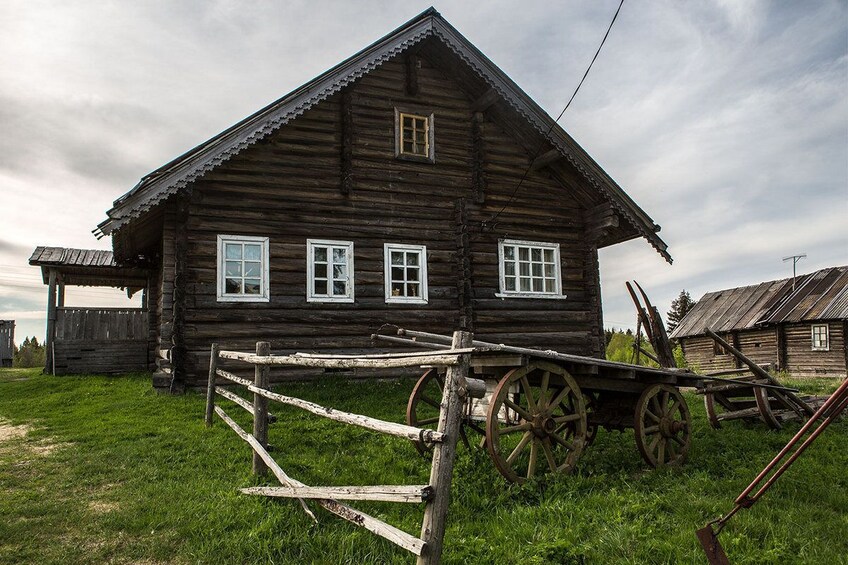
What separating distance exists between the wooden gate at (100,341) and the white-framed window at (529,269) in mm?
11303

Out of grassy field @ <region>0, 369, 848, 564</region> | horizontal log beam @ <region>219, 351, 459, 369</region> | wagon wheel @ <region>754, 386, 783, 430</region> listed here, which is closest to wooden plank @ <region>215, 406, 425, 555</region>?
grassy field @ <region>0, 369, 848, 564</region>

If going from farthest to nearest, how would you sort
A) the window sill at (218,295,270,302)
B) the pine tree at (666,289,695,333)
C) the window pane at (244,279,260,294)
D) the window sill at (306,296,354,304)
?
the pine tree at (666,289,695,333) < the window sill at (306,296,354,304) < the window pane at (244,279,260,294) < the window sill at (218,295,270,302)

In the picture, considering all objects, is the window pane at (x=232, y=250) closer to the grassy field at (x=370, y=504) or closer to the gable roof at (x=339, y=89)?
the gable roof at (x=339, y=89)

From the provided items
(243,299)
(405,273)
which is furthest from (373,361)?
(405,273)

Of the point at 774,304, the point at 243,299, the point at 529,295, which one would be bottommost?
the point at 243,299

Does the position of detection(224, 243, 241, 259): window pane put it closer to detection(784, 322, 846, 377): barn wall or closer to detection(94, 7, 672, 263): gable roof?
detection(94, 7, 672, 263): gable roof

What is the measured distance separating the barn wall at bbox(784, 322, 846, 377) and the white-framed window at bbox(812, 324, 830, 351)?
0.15 m

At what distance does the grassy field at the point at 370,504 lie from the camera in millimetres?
4555

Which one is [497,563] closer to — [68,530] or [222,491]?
[222,491]

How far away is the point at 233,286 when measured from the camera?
12.1 meters

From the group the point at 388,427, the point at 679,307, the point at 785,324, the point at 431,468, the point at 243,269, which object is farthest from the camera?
the point at 679,307

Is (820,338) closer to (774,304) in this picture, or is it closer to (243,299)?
(774,304)

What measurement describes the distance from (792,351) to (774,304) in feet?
8.13

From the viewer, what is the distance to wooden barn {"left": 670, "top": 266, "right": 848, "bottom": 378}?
973 inches
